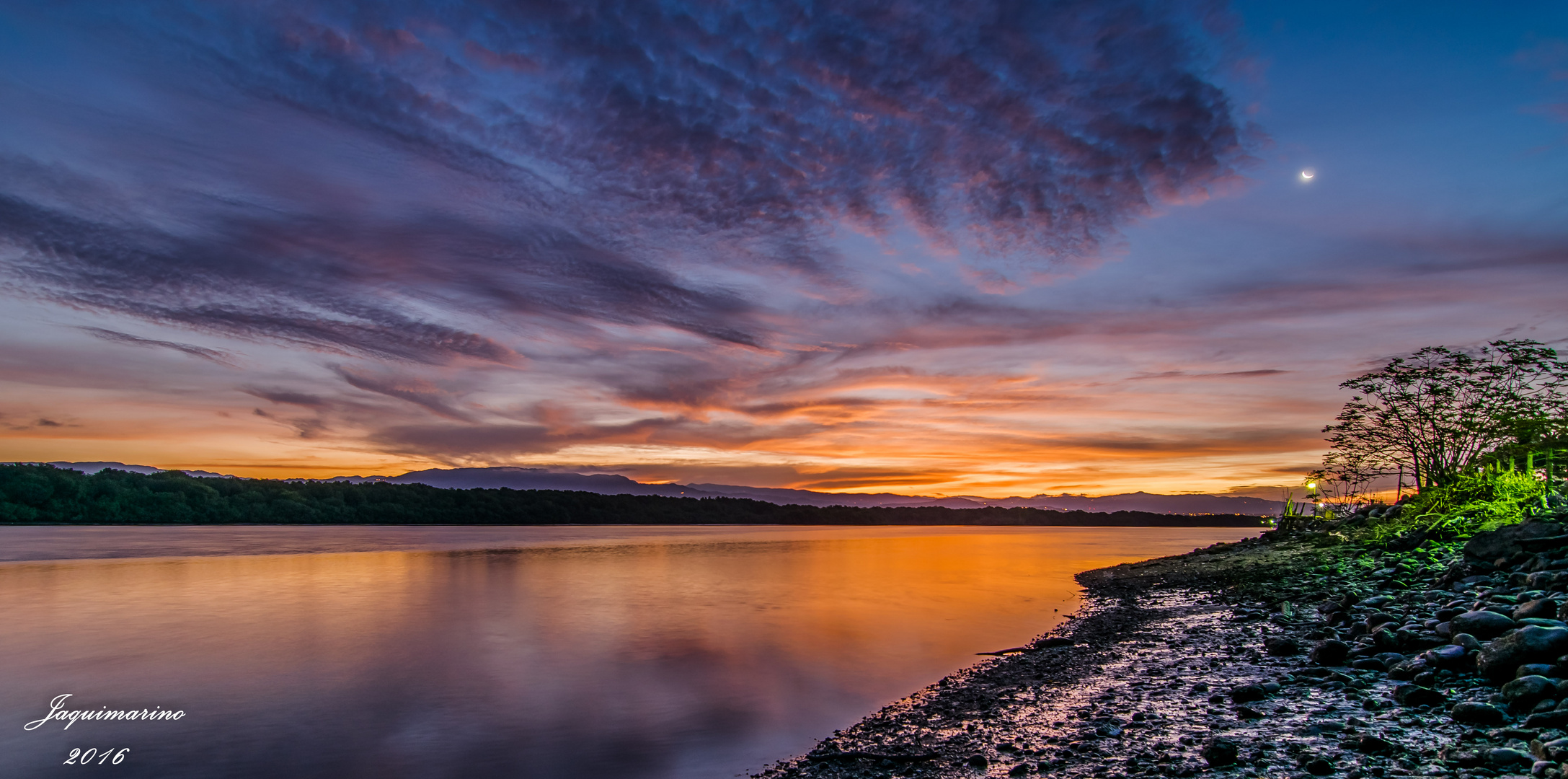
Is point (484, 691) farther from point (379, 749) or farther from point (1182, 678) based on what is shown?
point (1182, 678)

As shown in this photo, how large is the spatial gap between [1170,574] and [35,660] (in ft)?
105

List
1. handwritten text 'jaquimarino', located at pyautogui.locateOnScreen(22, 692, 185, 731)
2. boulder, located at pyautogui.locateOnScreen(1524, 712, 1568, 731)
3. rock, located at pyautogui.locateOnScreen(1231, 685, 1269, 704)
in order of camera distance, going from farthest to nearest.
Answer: handwritten text 'jaquimarino', located at pyautogui.locateOnScreen(22, 692, 185, 731)
rock, located at pyautogui.locateOnScreen(1231, 685, 1269, 704)
boulder, located at pyautogui.locateOnScreen(1524, 712, 1568, 731)

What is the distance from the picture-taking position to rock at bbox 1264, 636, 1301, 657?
10.3m

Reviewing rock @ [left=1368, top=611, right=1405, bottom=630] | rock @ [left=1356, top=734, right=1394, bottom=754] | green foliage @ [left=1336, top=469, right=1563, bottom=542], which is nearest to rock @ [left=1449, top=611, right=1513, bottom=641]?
rock @ [left=1368, top=611, right=1405, bottom=630]

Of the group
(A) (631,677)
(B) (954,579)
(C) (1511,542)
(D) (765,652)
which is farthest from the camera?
(B) (954,579)

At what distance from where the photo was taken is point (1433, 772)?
18.0ft

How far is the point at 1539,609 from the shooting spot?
7.92 metres

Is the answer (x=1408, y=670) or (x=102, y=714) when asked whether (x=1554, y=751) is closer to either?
(x=1408, y=670)

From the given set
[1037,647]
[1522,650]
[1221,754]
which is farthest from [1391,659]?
[1037,647]

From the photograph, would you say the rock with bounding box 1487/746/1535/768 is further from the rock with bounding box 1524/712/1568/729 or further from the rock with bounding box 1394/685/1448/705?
the rock with bounding box 1394/685/1448/705

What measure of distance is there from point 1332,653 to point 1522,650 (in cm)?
253

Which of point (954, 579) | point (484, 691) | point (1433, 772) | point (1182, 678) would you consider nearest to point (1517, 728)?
point (1433, 772)

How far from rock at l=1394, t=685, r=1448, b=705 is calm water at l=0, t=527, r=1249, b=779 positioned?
643cm

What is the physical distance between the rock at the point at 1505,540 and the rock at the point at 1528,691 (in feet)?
22.3
